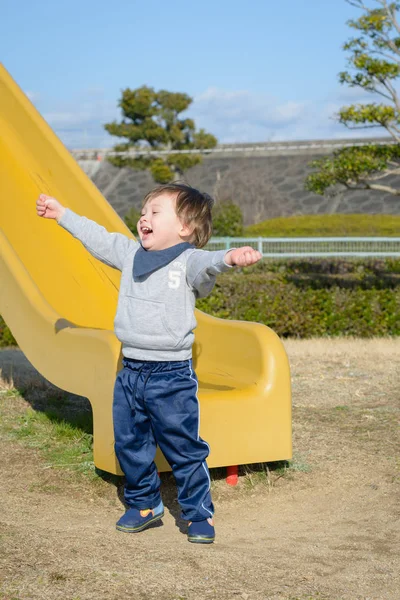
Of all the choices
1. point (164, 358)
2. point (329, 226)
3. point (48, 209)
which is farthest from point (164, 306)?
point (329, 226)

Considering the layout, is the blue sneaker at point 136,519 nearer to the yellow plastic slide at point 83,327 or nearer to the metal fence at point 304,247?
the yellow plastic slide at point 83,327

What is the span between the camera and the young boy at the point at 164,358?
3146mm

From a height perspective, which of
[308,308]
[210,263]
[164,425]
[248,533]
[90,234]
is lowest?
[248,533]

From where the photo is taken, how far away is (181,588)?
2635mm

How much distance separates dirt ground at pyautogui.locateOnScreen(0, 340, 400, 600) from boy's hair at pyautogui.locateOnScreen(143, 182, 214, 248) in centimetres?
119

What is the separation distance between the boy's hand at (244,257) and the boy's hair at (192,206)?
14.7 inches

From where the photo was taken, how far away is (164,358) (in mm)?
3148

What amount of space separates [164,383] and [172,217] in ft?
2.10

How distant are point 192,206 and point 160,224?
0.47 feet

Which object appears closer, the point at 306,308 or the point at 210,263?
the point at 210,263

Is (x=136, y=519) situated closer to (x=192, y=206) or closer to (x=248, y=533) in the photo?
(x=248, y=533)

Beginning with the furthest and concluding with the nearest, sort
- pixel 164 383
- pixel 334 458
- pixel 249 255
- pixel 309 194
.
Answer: pixel 309 194
pixel 334 458
pixel 164 383
pixel 249 255

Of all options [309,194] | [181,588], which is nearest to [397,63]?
[181,588]

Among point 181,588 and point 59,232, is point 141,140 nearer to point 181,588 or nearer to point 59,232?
point 59,232
